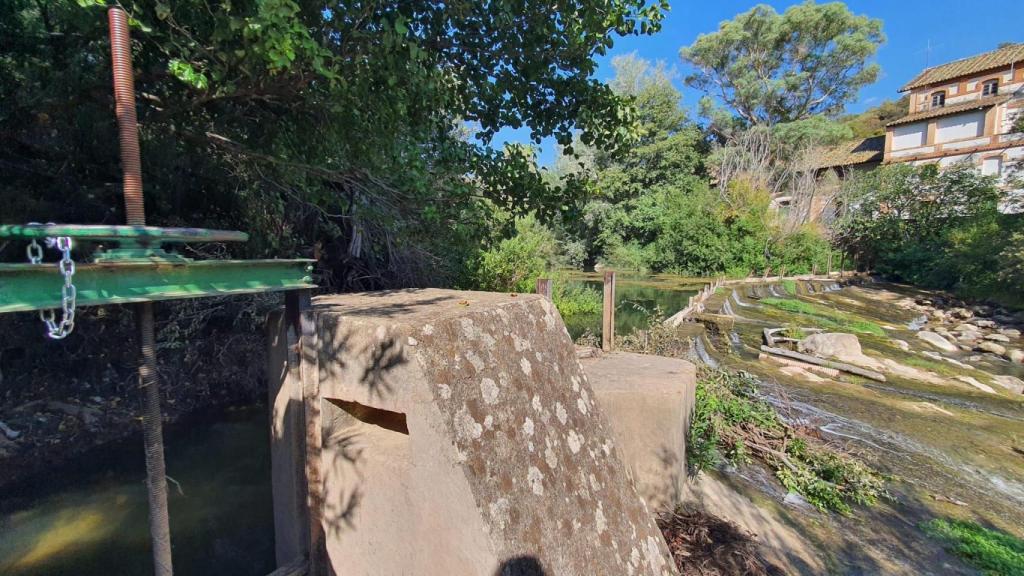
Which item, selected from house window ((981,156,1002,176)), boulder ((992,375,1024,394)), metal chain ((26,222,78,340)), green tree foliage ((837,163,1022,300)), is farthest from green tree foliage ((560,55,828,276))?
metal chain ((26,222,78,340))

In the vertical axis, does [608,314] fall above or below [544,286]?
below

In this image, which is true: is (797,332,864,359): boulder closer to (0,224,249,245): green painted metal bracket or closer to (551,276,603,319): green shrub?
(551,276,603,319): green shrub

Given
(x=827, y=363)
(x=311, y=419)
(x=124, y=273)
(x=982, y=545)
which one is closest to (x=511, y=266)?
(x=827, y=363)

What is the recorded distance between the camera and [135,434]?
718 cm

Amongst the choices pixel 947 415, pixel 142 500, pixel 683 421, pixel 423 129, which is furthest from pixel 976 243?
pixel 142 500

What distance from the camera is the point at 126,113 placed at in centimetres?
176

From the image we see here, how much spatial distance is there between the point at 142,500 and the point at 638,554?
571 cm

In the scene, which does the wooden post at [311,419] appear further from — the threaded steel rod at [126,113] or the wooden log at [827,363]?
the wooden log at [827,363]

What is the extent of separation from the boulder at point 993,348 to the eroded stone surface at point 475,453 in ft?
55.6

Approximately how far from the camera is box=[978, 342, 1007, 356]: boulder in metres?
14.0

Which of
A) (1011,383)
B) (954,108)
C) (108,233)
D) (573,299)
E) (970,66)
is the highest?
(970,66)

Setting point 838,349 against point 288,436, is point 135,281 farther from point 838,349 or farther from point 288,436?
point 838,349

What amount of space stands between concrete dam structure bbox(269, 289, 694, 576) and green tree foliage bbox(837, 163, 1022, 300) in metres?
23.1

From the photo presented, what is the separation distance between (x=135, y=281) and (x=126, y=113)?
0.61 m
